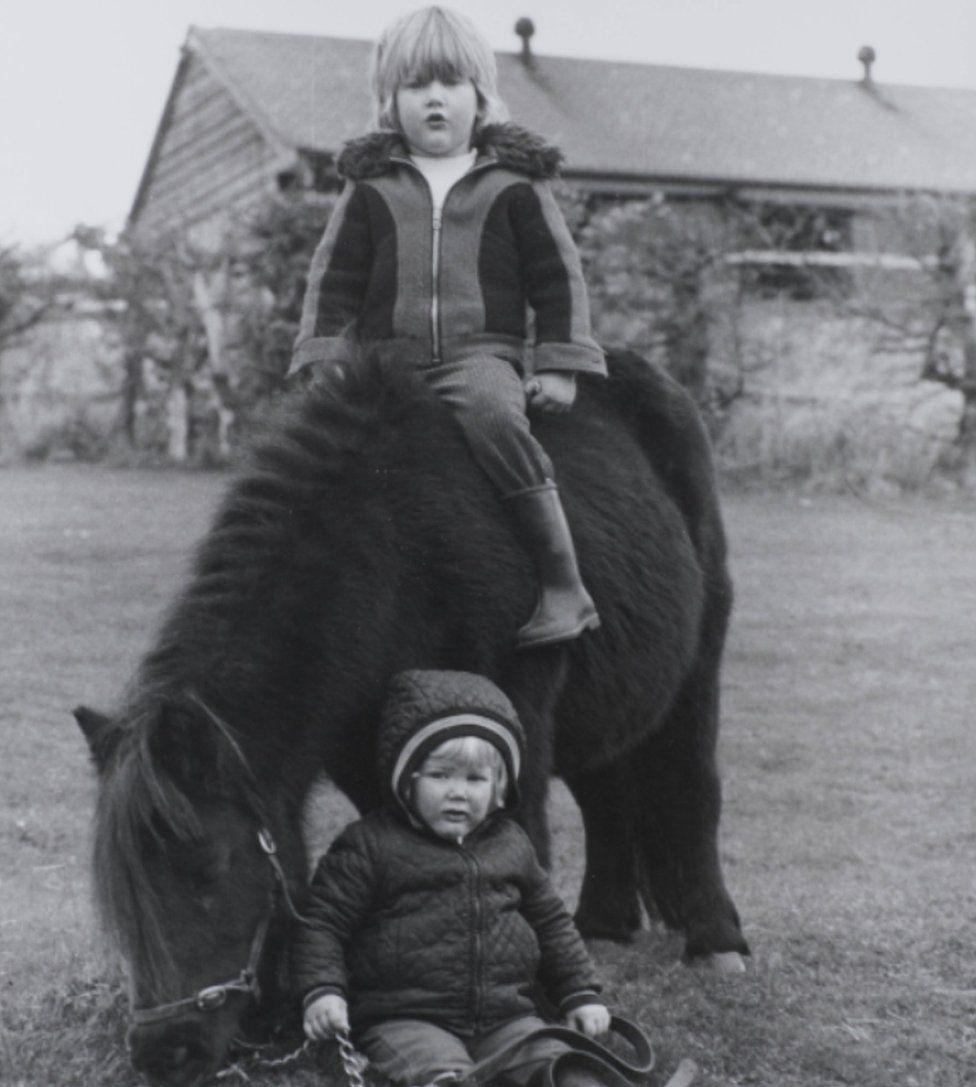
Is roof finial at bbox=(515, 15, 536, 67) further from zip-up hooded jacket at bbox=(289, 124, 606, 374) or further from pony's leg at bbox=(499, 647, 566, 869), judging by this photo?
pony's leg at bbox=(499, 647, 566, 869)

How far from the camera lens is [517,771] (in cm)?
416

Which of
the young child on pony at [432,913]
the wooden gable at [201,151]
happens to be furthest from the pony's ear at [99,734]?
the wooden gable at [201,151]

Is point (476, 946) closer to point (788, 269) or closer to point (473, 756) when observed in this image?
point (473, 756)

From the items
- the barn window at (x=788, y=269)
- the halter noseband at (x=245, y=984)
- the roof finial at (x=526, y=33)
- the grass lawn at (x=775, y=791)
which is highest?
the roof finial at (x=526, y=33)

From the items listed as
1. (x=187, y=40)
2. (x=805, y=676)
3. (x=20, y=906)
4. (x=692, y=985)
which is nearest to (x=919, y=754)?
(x=805, y=676)

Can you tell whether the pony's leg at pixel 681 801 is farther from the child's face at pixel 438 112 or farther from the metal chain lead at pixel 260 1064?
the child's face at pixel 438 112

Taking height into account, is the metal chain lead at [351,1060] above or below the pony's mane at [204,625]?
below

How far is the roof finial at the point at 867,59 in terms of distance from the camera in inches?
1212

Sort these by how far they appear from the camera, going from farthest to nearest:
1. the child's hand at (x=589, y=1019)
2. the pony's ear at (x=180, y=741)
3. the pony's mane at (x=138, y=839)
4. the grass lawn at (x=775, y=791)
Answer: the grass lawn at (x=775, y=791) < the child's hand at (x=589, y=1019) < the pony's ear at (x=180, y=741) < the pony's mane at (x=138, y=839)

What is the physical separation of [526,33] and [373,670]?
24907 mm

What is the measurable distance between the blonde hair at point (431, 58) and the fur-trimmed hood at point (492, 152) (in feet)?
0.23

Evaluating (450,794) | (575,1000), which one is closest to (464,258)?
(450,794)

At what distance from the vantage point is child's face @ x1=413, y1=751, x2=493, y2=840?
13.1 feet

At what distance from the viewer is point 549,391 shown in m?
4.81
